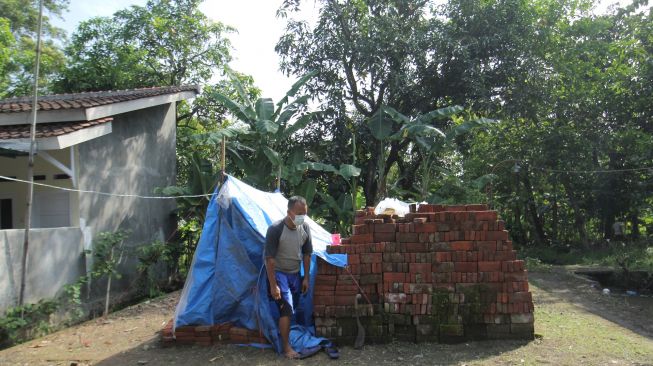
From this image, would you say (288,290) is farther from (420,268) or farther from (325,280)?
(420,268)

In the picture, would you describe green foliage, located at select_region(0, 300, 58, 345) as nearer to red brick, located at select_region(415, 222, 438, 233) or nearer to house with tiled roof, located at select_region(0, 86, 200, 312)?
house with tiled roof, located at select_region(0, 86, 200, 312)

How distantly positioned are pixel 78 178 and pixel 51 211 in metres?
1.03

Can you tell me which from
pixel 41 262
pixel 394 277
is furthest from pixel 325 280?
pixel 41 262

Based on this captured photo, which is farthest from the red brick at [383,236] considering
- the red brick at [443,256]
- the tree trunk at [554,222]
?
the tree trunk at [554,222]

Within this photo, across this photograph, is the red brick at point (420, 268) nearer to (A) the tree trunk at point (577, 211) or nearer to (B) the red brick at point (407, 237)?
(B) the red brick at point (407, 237)

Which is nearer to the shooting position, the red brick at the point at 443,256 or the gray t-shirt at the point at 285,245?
the gray t-shirt at the point at 285,245

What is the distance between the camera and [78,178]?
26.4 ft

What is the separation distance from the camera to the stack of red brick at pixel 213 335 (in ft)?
17.5

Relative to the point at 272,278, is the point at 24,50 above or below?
above

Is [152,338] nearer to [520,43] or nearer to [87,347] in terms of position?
[87,347]

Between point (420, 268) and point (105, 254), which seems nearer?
point (420, 268)

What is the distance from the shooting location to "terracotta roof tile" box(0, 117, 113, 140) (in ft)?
23.1

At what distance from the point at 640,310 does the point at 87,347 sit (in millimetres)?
8794

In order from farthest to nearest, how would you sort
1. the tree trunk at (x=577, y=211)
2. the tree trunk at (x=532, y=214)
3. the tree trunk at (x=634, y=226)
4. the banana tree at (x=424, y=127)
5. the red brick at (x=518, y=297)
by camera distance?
1. the tree trunk at (x=532, y=214)
2. the tree trunk at (x=634, y=226)
3. the tree trunk at (x=577, y=211)
4. the banana tree at (x=424, y=127)
5. the red brick at (x=518, y=297)
